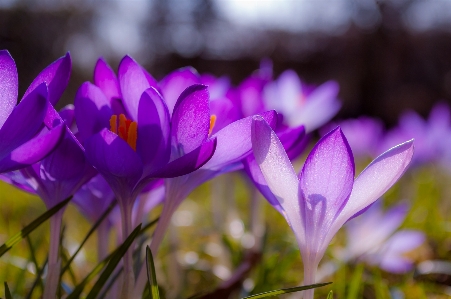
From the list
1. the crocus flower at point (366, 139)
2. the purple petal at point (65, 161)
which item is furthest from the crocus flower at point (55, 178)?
the crocus flower at point (366, 139)

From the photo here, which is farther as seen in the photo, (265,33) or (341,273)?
(265,33)

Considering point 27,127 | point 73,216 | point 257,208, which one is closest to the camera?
point 27,127

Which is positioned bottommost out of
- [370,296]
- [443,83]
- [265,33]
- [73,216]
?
[370,296]

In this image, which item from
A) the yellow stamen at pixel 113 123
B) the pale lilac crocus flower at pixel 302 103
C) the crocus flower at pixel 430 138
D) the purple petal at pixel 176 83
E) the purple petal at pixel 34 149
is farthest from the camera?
the crocus flower at pixel 430 138

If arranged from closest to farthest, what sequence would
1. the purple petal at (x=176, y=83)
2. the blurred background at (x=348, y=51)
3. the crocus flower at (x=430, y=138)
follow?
the purple petal at (x=176, y=83)
the crocus flower at (x=430, y=138)
the blurred background at (x=348, y=51)

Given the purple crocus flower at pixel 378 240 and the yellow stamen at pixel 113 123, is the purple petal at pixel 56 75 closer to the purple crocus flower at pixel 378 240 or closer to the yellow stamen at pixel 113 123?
the yellow stamen at pixel 113 123

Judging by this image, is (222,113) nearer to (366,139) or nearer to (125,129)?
(125,129)

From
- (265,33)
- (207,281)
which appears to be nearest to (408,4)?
(265,33)

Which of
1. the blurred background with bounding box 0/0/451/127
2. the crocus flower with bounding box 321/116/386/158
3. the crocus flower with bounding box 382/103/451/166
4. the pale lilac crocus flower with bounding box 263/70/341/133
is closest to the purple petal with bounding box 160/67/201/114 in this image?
the pale lilac crocus flower with bounding box 263/70/341/133

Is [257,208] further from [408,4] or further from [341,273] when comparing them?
[408,4]
